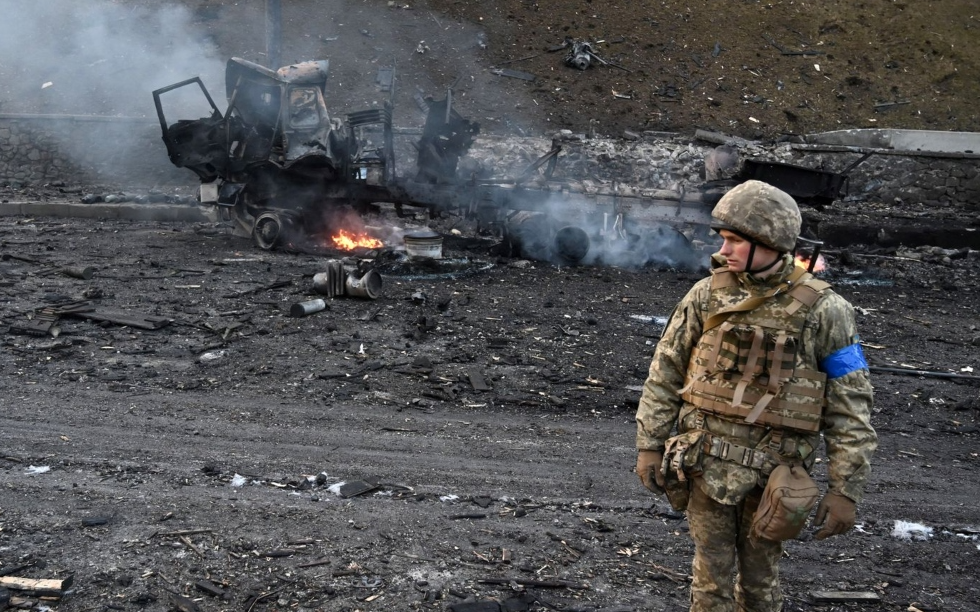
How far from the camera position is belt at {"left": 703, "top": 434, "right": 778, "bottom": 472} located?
324cm

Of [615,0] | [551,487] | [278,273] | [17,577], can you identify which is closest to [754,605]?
[551,487]

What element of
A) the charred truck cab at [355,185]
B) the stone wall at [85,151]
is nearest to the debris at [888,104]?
the charred truck cab at [355,185]

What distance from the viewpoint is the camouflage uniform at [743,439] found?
126 inches

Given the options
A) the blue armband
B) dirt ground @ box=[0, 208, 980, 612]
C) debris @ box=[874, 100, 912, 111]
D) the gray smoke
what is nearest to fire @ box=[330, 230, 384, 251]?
dirt ground @ box=[0, 208, 980, 612]

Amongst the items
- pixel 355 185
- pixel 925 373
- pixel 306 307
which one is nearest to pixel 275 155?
pixel 355 185

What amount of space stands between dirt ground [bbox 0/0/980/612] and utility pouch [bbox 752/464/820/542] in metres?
1.23

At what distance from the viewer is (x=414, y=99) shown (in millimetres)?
21078

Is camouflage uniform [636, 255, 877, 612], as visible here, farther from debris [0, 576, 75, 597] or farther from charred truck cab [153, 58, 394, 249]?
charred truck cab [153, 58, 394, 249]

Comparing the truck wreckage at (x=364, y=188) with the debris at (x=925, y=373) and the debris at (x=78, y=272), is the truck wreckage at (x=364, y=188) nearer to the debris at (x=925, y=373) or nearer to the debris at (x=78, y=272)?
the debris at (x=78, y=272)

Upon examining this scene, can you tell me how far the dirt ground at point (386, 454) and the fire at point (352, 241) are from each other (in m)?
2.76

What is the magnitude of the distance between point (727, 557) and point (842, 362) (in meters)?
0.93

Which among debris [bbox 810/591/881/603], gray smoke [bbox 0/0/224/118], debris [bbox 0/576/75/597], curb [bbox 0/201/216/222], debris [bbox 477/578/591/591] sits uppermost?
gray smoke [bbox 0/0/224/118]

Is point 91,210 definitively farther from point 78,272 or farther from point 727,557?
point 727,557

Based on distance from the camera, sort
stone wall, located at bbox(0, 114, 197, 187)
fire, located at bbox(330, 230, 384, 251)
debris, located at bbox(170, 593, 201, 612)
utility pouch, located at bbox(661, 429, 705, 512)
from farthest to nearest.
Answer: stone wall, located at bbox(0, 114, 197, 187) < fire, located at bbox(330, 230, 384, 251) < debris, located at bbox(170, 593, 201, 612) < utility pouch, located at bbox(661, 429, 705, 512)
